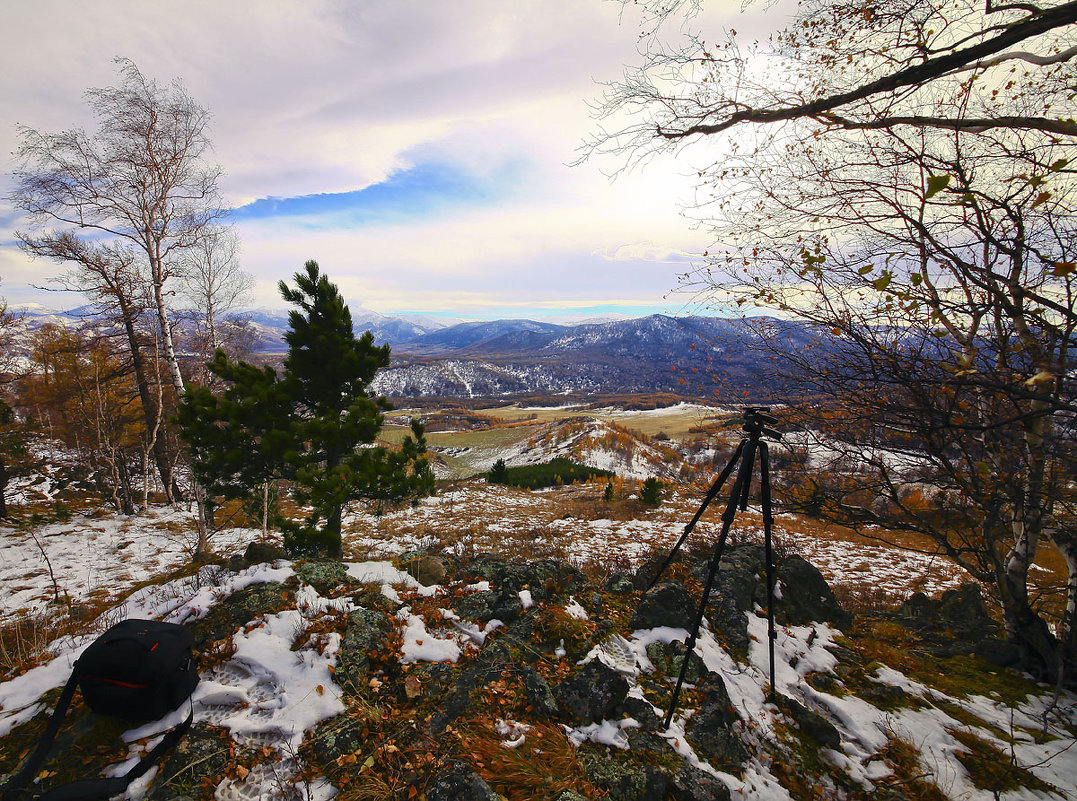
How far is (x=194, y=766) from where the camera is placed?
273 centimetres

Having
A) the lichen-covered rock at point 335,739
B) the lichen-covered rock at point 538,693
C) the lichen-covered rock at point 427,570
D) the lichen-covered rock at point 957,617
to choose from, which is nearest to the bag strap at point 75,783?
the lichen-covered rock at point 335,739

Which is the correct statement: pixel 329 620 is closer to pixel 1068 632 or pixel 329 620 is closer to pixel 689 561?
pixel 689 561

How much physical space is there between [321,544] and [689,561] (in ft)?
22.5

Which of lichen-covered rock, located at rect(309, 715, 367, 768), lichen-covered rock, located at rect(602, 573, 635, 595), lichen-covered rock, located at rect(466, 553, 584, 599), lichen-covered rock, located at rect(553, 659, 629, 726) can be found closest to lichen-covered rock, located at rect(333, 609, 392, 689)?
lichen-covered rock, located at rect(309, 715, 367, 768)

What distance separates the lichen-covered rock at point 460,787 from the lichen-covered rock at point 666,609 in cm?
260

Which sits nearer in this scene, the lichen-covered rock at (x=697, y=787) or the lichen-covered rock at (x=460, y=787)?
the lichen-covered rock at (x=460, y=787)

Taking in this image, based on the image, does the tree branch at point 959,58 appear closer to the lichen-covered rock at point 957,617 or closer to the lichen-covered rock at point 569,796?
the lichen-covered rock at point 569,796

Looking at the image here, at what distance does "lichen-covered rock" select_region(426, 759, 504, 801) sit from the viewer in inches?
101

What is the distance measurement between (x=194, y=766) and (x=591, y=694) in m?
3.01

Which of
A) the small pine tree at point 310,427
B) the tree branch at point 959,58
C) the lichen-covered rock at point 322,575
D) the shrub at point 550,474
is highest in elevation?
the tree branch at point 959,58

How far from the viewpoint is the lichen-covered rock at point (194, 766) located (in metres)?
2.56

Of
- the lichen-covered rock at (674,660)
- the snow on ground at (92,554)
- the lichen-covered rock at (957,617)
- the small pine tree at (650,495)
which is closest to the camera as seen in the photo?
the lichen-covered rock at (674,660)

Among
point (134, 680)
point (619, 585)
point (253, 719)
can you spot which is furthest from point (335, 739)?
point (619, 585)

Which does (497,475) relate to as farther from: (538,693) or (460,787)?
(460,787)
